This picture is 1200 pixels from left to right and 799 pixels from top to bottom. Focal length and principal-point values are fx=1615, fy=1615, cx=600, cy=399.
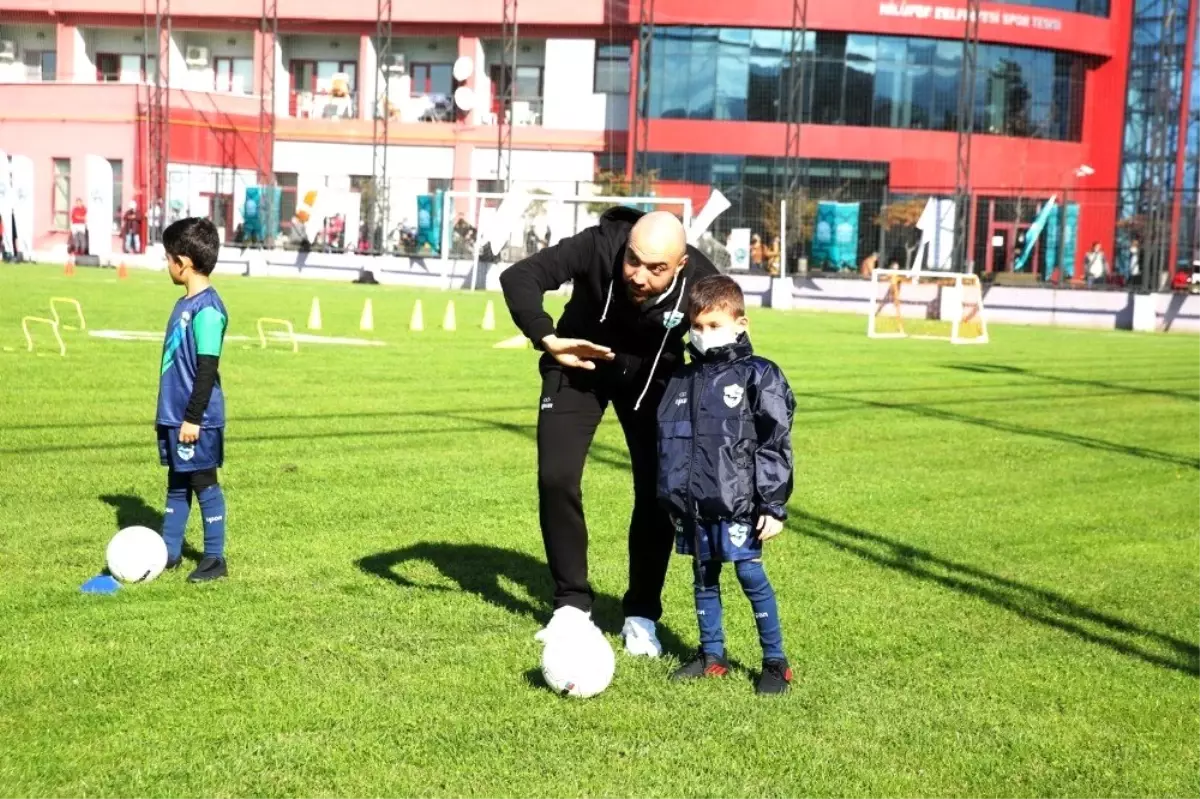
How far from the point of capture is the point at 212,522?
7.66m

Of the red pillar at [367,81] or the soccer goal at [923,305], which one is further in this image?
the red pillar at [367,81]

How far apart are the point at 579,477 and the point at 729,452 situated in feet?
3.03

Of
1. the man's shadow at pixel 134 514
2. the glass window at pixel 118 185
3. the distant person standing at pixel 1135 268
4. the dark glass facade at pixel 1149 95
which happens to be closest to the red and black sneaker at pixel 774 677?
the man's shadow at pixel 134 514

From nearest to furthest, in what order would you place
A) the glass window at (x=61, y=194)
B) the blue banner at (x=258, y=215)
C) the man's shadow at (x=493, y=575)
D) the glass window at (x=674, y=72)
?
1. the man's shadow at (x=493, y=575)
2. the blue banner at (x=258, y=215)
3. the glass window at (x=674, y=72)
4. the glass window at (x=61, y=194)

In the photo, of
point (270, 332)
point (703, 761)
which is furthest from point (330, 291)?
point (703, 761)

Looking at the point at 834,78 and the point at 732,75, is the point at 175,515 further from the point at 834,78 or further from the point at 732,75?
the point at 834,78

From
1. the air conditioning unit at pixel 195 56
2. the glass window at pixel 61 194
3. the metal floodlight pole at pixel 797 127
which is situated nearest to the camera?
the metal floodlight pole at pixel 797 127

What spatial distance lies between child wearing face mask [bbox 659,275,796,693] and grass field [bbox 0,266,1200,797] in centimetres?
48

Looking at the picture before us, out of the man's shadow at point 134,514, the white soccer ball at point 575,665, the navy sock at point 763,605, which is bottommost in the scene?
the man's shadow at point 134,514

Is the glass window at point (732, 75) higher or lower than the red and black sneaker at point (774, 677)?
higher

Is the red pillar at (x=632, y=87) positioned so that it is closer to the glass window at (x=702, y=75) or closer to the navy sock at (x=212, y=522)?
the glass window at (x=702, y=75)

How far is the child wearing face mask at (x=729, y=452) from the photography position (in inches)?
233

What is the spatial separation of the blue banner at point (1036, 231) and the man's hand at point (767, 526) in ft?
129

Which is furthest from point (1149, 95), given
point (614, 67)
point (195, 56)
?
point (195, 56)
